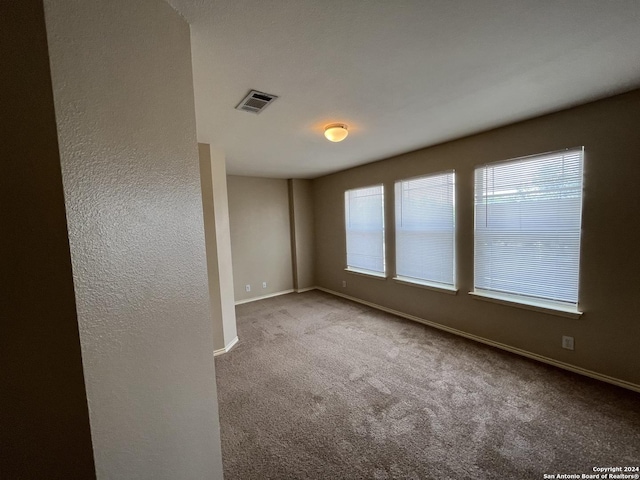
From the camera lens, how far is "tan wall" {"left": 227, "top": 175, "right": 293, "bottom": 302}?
15.8 feet

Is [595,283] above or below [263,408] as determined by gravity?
above

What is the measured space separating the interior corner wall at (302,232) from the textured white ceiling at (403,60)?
283cm

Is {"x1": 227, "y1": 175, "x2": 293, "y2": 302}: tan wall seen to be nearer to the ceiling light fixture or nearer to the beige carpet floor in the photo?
the beige carpet floor

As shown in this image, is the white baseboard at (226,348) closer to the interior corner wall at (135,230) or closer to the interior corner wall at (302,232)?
the interior corner wall at (135,230)

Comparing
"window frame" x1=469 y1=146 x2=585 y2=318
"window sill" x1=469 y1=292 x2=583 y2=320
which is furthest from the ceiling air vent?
"window sill" x1=469 y1=292 x2=583 y2=320

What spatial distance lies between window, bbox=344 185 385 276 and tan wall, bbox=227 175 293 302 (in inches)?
57.6

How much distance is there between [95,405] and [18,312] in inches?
14.2

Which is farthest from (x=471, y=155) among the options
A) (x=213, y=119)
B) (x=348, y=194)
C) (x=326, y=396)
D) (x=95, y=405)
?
(x=95, y=405)

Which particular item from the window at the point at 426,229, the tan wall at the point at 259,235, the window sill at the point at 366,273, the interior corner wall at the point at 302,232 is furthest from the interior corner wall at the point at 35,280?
the interior corner wall at the point at 302,232

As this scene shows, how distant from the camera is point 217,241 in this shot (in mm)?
2910

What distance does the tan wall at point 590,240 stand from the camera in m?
2.03

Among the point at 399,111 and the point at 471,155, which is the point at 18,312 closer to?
the point at 399,111

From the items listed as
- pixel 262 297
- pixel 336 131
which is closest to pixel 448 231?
pixel 336 131

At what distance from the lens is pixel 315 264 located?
5.72 metres
